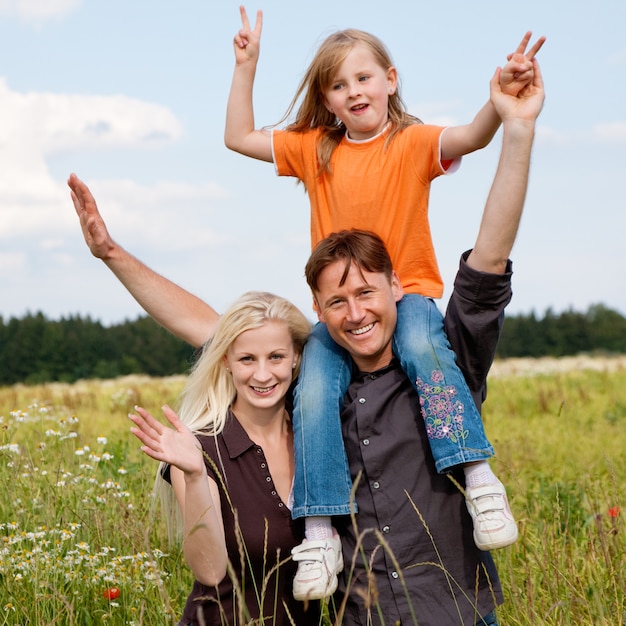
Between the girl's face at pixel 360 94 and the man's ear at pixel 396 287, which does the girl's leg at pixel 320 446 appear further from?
the girl's face at pixel 360 94

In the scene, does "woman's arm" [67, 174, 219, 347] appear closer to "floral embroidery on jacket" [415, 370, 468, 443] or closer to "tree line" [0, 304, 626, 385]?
"floral embroidery on jacket" [415, 370, 468, 443]

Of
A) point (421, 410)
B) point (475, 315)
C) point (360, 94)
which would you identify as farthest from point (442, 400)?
point (360, 94)

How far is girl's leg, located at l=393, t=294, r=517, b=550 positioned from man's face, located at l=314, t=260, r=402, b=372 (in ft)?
0.41

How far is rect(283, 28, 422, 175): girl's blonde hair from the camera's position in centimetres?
432

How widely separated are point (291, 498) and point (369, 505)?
0.37m

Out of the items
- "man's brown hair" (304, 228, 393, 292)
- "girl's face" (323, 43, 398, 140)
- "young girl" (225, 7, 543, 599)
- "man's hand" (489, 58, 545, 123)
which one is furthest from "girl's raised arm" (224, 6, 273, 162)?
"man's hand" (489, 58, 545, 123)

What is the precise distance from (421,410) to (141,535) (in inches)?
69.7

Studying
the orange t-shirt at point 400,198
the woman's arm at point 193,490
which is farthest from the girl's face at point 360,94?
the woman's arm at point 193,490

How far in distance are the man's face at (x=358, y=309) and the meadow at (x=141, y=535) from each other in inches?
33.2

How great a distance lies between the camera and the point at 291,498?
358cm

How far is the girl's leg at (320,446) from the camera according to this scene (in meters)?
3.39

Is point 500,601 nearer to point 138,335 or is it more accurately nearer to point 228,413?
point 228,413

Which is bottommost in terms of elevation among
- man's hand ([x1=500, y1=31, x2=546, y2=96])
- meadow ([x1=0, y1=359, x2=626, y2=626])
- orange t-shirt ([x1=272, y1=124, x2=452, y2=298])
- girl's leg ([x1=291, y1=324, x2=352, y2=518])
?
meadow ([x1=0, y1=359, x2=626, y2=626])

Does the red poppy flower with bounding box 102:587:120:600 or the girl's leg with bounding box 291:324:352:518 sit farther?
the red poppy flower with bounding box 102:587:120:600
